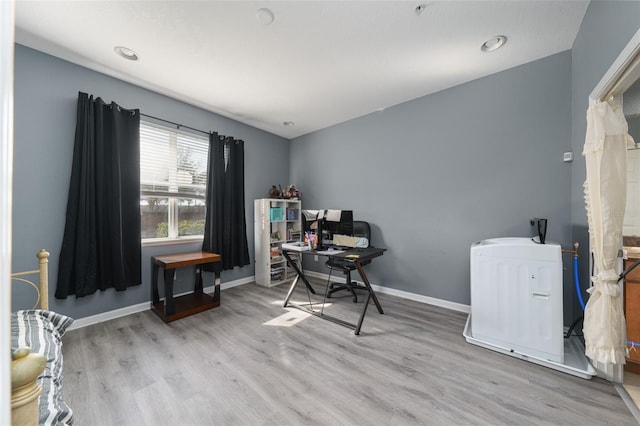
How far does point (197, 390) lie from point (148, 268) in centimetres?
187

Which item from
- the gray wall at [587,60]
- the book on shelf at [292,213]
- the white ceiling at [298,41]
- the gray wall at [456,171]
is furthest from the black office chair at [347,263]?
the gray wall at [587,60]

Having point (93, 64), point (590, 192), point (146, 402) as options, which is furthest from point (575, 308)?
point (93, 64)

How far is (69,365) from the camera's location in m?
1.80

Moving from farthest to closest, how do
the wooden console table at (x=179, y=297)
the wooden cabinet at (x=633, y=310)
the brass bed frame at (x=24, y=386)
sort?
the wooden console table at (x=179, y=297), the wooden cabinet at (x=633, y=310), the brass bed frame at (x=24, y=386)

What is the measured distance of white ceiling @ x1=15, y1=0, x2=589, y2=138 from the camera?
5.83ft

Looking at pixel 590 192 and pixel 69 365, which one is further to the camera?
pixel 69 365

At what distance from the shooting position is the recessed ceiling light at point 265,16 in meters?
1.79

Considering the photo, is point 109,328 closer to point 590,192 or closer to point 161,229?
point 161,229

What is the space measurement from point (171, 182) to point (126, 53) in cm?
141

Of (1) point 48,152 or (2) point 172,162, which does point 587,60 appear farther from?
(1) point 48,152

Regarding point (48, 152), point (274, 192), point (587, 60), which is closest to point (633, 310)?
point (587, 60)

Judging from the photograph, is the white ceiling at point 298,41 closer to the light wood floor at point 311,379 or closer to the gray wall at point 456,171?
the gray wall at point 456,171

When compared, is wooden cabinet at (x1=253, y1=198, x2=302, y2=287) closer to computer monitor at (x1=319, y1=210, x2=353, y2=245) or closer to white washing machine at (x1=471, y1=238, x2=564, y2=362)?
computer monitor at (x1=319, y1=210, x2=353, y2=245)

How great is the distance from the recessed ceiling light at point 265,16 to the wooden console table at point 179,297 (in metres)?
2.46
